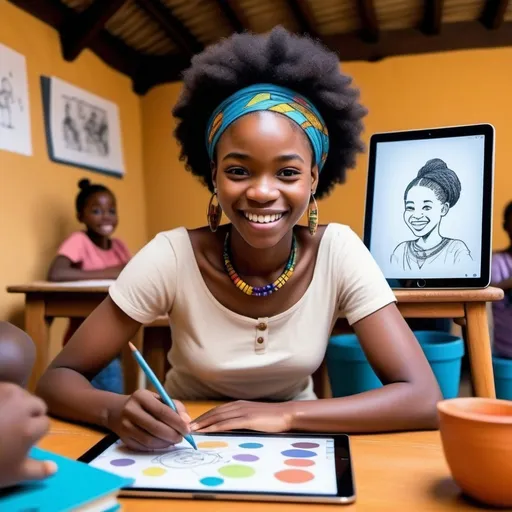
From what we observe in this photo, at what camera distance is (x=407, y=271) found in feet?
4.29

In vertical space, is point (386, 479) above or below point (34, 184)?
below

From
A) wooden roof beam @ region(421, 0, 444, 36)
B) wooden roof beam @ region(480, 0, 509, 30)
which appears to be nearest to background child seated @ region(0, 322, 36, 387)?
wooden roof beam @ region(421, 0, 444, 36)

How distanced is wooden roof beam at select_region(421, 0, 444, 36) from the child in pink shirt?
6.84 feet

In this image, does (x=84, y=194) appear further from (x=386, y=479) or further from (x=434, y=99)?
(x=386, y=479)

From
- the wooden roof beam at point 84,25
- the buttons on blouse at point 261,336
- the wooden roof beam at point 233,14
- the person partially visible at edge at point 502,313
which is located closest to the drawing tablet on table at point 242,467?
the buttons on blouse at point 261,336

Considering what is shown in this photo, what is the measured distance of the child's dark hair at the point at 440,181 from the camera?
4.25ft

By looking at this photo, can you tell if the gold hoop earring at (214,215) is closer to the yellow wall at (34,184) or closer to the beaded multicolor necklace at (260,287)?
the beaded multicolor necklace at (260,287)

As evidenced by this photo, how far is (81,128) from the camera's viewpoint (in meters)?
3.12

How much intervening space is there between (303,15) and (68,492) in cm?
339

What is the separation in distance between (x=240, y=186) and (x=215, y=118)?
14 cm

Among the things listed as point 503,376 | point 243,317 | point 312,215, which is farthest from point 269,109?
point 503,376

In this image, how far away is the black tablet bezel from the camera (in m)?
1.25

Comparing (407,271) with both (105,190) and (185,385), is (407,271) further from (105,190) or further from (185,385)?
(105,190)

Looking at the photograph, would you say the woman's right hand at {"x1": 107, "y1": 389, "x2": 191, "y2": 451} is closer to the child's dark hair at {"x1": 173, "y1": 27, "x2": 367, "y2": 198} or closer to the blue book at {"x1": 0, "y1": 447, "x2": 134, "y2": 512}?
the blue book at {"x1": 0, "y1": 447, "x2": 134, "y2": 512}
